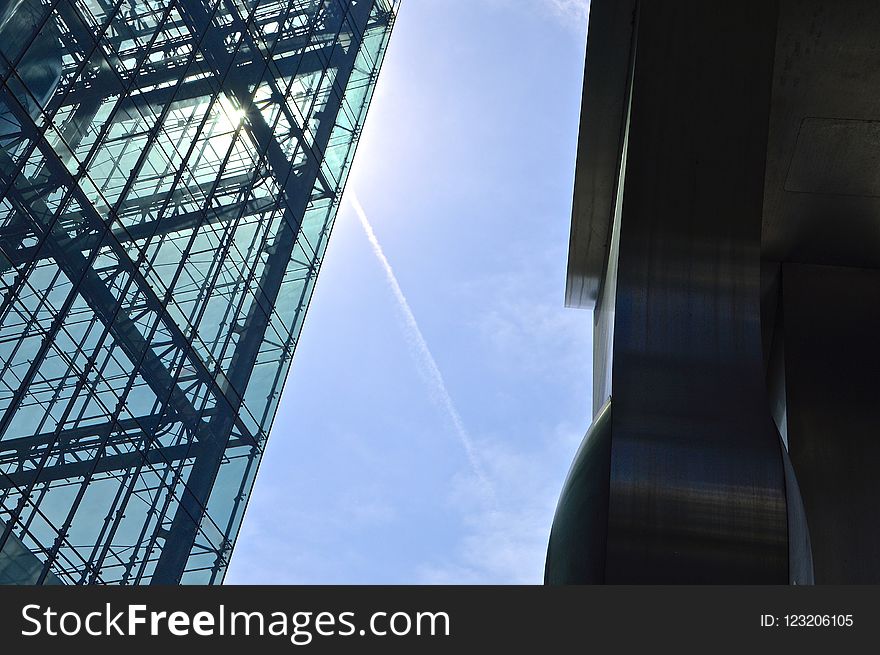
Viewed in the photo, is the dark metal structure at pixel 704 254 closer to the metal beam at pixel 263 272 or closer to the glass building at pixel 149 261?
the glass building at pixel 149 261

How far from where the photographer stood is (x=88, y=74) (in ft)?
40.8

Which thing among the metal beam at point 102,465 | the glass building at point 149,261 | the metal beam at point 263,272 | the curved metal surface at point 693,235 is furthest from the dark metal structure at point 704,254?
the metal beam at point 263,272

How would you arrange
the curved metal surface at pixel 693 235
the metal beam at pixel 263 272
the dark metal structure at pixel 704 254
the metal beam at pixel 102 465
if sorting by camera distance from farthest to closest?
1. the metal beam at pixel 263 272
2. the metal beam at pixel 102 465
3. the curved metal surface at pixel 693 235
4. the dark metal structure at pixel 704 254

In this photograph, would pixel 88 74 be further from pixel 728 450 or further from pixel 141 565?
pixel 728 450

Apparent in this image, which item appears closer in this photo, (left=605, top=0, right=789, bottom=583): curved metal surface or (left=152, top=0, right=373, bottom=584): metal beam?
(left=605, top=0, right=789, bottom=583): curved metal surface

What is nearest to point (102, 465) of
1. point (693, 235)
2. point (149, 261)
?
point (149, 261)


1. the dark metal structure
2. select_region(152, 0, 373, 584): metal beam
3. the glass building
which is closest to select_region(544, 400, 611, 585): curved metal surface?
the dark metal structure

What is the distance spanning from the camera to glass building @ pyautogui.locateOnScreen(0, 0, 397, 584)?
11.1 m

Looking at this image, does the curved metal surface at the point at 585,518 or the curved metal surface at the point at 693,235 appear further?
the curved metal surface at the point at 693,235

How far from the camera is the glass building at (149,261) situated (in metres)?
11.1

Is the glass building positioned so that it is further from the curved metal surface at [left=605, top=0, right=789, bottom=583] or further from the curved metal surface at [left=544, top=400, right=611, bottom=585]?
the curved metal surface at [left=605, top=0, right=789, bottom=583]

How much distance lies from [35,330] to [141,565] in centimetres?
399

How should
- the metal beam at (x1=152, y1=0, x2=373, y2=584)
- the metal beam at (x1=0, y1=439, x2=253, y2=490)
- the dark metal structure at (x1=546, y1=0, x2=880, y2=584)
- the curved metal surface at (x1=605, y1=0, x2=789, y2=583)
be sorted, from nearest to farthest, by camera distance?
1. the dark metal structure at (x1=546, y1=0, x2=880, y2=584)
2. the curved metal surface at (x1=605, y1=0, x2=789, y2=583)
3. the metal beam at (x1=0, y1=439, x2=253, y2=490)
4. the metal beam at (x1=152, y1=0, x2=373, y2=584)

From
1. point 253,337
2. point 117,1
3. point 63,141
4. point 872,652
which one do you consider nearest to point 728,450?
point 872,652
